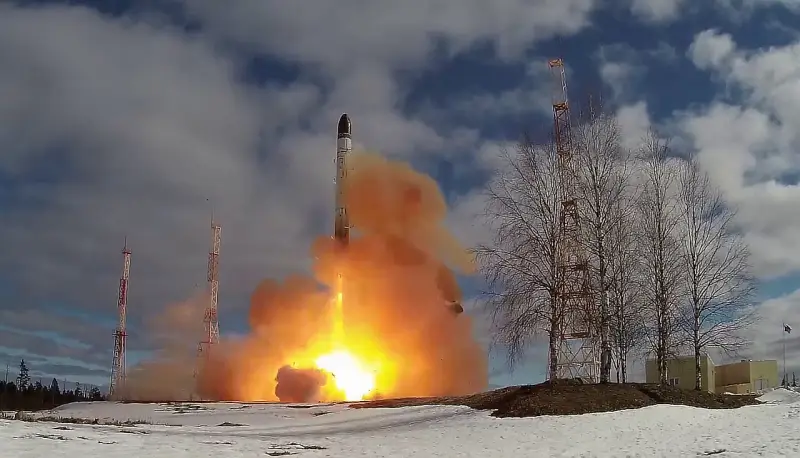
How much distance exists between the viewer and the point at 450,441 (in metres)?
25.6

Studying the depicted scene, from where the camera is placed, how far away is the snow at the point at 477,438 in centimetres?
2092

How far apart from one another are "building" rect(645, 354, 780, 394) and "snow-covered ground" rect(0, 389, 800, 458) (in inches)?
1074

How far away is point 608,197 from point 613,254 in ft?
9.89

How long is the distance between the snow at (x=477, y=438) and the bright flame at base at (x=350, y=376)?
32358 mm

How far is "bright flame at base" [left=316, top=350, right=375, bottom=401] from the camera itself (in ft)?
214

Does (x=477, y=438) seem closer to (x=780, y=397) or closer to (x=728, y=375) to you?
(x=780, y=397)

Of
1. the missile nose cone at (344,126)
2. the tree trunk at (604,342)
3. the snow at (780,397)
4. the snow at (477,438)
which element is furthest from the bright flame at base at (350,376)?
the snow at (780,397)

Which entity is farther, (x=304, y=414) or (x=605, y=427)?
(x=304, y=414)

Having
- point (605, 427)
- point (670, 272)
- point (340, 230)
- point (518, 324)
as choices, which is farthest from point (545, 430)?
point (340, 230)

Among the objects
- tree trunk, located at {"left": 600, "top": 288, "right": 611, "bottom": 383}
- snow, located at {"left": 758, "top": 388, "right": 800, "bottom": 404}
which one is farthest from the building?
tree trunk, located at {"left": 600, "top": 288, "right": 611, "bottom": 383}

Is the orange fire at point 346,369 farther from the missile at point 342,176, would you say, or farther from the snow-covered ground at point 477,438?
the snow-covered ground at point 477,438

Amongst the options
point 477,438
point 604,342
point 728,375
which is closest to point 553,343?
point 604,342

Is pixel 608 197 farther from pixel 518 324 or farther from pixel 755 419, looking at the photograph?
pixel 755 419

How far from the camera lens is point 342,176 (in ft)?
211
